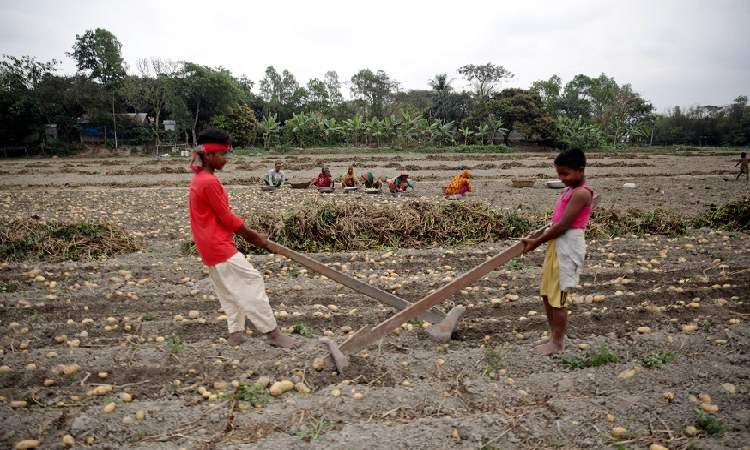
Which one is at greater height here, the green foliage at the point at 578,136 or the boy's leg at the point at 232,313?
the green foliage at the point at 578,136

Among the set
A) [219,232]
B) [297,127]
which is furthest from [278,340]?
[297,127]

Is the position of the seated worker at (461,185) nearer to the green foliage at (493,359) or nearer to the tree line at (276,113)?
the green foliage at (493,359)

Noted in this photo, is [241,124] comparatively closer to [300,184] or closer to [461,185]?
[300,184]

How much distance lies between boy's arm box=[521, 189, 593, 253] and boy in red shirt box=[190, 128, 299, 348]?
2.12 m

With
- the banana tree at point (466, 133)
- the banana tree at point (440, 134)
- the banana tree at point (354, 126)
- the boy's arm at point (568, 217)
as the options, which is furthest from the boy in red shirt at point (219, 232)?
the banana tree at point (466, 133)

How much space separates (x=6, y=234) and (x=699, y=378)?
836 cm

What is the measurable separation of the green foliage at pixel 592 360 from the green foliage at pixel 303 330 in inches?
83.9

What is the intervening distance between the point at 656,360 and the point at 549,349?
30.0 inches

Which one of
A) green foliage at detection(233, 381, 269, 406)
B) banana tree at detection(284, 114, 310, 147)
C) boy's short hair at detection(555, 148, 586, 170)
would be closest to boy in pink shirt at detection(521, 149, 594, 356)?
boy's short hair at detection(555, 148, 586, 170)

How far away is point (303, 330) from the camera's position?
393cm

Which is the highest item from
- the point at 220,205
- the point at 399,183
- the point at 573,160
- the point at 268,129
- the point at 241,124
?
the point at 241,124

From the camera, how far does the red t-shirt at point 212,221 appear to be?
11.0ft

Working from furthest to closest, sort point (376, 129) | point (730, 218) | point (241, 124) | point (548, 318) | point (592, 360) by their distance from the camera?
point (376, 129) → point (241, 124) → point (730, 218) → point (548, 318) → point (592, 360)

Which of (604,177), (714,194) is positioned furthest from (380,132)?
(714,194)
